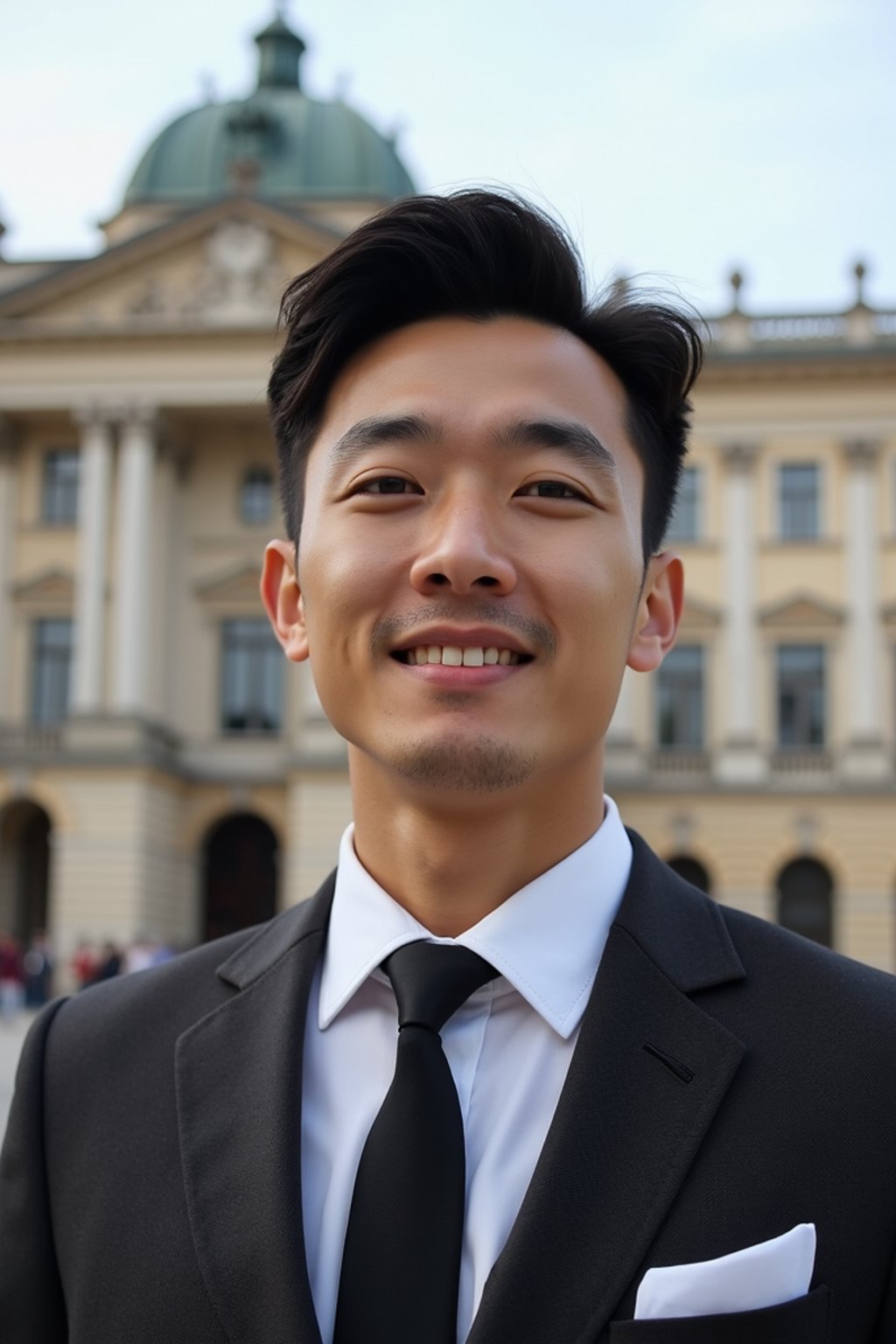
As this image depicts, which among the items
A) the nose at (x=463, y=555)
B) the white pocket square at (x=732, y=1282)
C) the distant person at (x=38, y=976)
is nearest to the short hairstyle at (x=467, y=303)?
the nose at (x=463, y=555)

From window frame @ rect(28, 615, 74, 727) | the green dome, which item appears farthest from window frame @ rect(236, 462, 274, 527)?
the green dome

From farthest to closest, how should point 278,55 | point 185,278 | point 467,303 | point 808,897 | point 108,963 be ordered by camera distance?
point 278,55
point 185,278
point 808,897
point 108,963
point 467,303

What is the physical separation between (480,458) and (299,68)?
44.6 metres

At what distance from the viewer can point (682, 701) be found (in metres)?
32.7

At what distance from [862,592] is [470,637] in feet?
104

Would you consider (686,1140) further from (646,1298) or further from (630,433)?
→ (630,433)

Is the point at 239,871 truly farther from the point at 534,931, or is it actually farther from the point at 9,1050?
the point at 534,931

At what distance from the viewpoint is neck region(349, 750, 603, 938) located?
2.15 meters

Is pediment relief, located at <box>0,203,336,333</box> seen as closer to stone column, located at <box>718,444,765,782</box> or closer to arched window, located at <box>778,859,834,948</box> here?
stone column, located at <box>718,444,765,782</box>

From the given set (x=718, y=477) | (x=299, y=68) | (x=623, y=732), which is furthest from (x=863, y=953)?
(x=299, y=68)

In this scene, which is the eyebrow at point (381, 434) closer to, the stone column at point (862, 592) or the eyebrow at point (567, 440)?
the eyebrow at point (567, 440)

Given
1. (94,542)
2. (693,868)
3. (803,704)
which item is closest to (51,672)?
(94,542)

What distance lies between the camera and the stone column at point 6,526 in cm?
3356

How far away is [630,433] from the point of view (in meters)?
2.35
